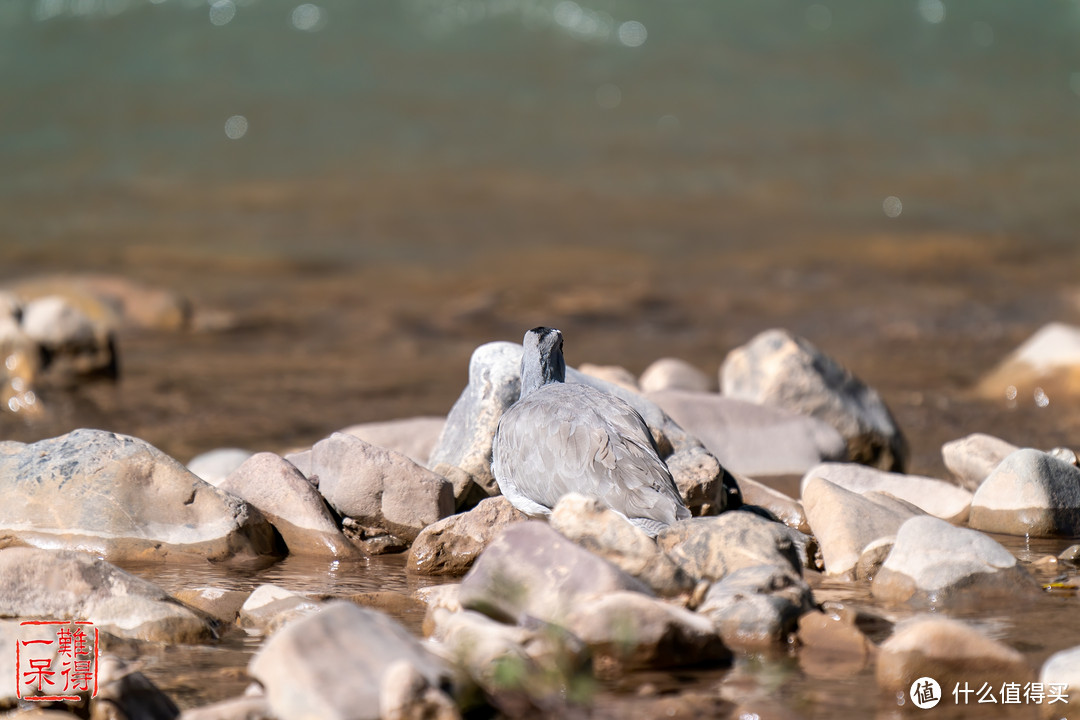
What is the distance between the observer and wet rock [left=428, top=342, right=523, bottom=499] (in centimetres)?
471

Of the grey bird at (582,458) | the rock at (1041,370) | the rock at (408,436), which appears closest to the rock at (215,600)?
the grey bird at (582,458)

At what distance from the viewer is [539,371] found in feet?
14.0

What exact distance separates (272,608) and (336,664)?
36.6 inches

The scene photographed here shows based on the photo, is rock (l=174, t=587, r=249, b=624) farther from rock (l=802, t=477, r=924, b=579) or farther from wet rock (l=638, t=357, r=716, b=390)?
wet rock (l=638, t=357, r=716, b=390)

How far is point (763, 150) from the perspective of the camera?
1614 cm

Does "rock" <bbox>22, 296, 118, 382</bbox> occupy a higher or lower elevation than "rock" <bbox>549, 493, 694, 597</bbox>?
higher

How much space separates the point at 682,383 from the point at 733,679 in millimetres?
4070

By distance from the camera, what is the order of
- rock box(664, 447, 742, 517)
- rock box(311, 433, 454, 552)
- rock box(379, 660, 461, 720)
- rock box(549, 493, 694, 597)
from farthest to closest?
rock box(311, 433, 454, 552)
rock box(664, 447, 742, 517)
rock box(549, 493, 694, 597)
rock box(379, 660, 461, 720)

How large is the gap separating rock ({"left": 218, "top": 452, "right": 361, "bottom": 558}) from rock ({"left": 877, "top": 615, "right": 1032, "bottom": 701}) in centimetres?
220

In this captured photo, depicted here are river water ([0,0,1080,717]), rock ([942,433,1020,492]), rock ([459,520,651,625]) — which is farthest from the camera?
river water ([0,0,1080,717])

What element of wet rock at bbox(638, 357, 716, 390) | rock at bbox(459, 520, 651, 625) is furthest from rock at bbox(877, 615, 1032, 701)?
wet rock at bbox(638, 357, 716, 390)

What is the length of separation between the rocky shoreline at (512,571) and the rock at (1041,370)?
10.3 ft

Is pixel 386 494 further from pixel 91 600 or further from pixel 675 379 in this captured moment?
pixel 675 379

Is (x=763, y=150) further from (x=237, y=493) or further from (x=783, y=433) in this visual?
(x=237, y=493)
